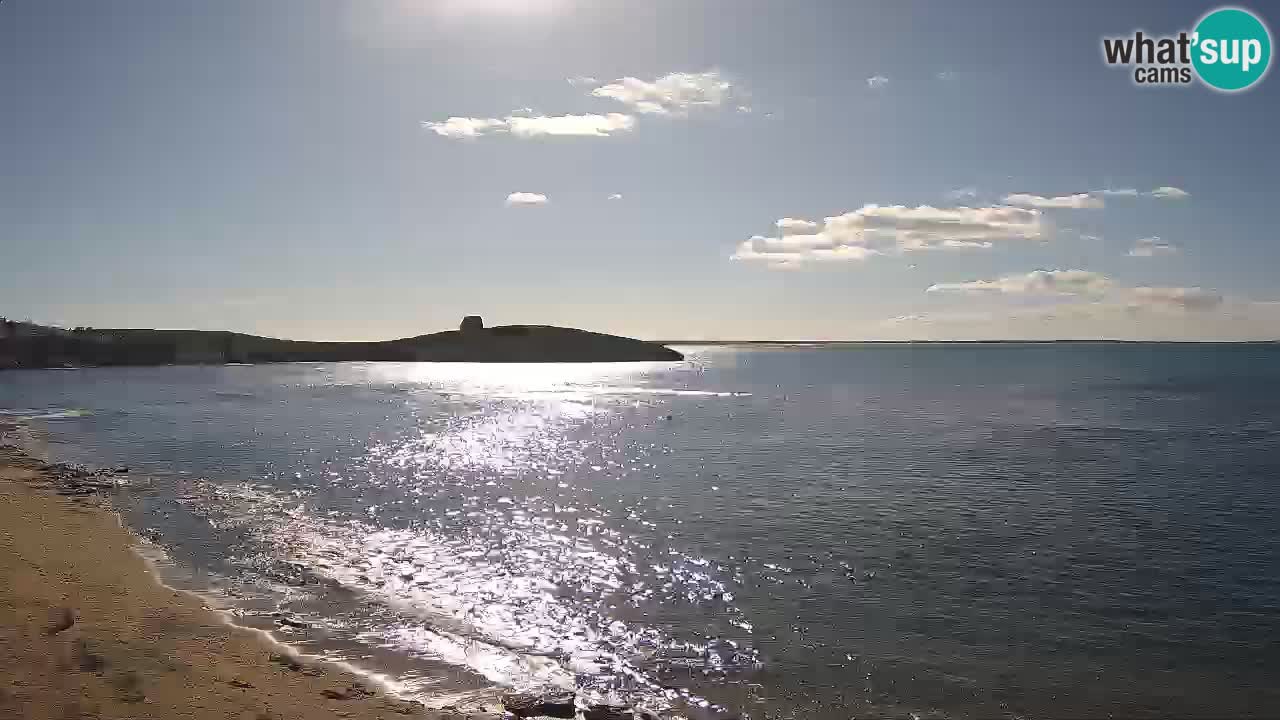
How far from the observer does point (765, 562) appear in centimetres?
2366

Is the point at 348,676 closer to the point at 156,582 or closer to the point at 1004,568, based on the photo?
the point at 156,582

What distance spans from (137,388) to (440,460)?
11327 centimetres

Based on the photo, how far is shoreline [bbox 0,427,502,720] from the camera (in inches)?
470

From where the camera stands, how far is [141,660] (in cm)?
1381

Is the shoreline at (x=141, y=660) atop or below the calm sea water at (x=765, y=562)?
atop

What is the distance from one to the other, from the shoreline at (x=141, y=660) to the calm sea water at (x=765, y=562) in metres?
1.25

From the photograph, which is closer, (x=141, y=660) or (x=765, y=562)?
(x=141, y=660)

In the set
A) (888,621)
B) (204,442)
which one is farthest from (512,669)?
(204,442)

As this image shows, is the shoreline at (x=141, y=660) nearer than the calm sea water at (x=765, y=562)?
Yes

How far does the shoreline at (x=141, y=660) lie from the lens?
1193 centimetres

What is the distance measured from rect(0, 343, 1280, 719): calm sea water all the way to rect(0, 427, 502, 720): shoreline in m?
1.25

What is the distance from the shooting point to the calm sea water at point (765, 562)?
1521 centimetres

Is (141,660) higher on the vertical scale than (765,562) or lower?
higher

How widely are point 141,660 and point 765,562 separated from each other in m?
17.0
